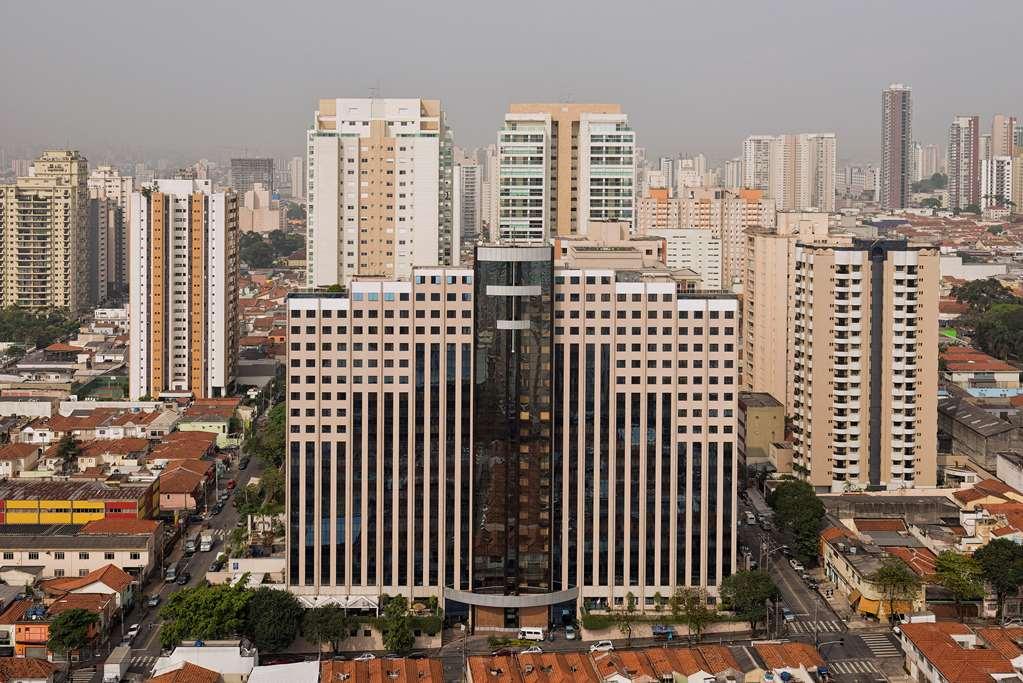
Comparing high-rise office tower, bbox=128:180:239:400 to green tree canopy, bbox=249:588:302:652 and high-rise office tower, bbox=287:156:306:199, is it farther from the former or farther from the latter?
high-rise office tower, bbox=287:156:306:199

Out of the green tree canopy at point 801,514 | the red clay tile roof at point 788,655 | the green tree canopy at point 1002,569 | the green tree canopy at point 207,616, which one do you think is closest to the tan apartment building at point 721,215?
the green tree canopy at point 801,514

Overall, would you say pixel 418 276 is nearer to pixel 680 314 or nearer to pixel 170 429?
pixel 680 314

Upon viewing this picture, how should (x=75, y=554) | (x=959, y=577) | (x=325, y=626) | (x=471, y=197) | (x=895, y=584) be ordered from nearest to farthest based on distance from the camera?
(x=325, y=626)
(x=895, y=584)
(x=959, y=577)
(x=75, y=554)
(x=471, y=197)

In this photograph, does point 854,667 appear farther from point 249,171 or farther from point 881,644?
point 249,171

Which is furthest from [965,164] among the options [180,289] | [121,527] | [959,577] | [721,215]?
[121,527]

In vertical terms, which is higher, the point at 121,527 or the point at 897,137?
the point at 897,137

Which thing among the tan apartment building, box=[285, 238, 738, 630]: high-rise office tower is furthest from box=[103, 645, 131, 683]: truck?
the tan apartment building
